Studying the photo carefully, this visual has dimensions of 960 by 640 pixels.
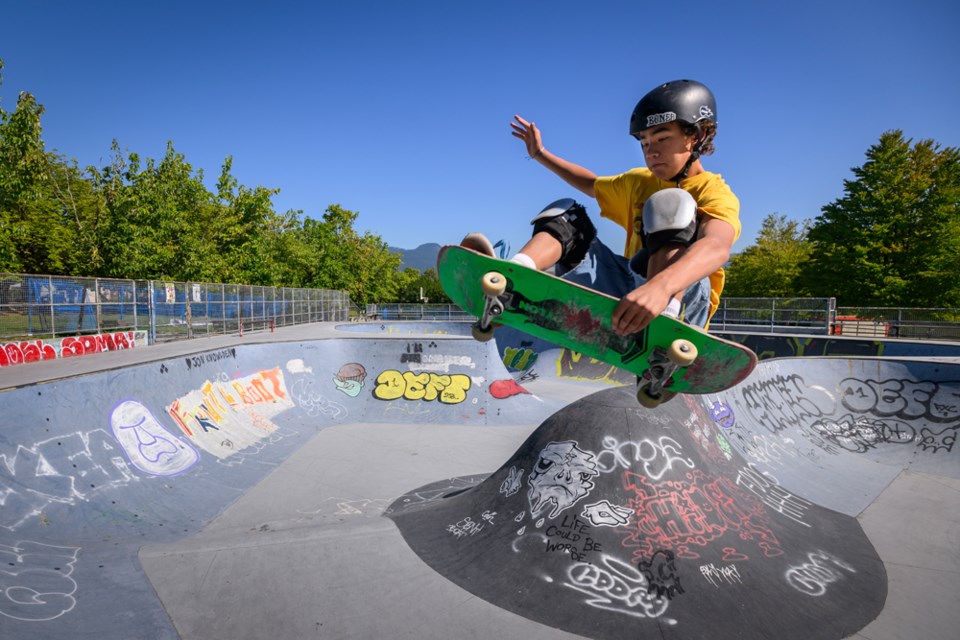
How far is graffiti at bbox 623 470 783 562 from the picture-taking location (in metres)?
3.64

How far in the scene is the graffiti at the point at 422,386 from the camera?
11.6 m

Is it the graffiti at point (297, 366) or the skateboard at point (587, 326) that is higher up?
the skateboard at point (587, 326)

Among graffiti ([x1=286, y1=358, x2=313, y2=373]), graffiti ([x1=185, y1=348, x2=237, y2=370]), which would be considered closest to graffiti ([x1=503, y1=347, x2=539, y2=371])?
graffiti ([x1=286, y1=358, x2=313, y2=373])

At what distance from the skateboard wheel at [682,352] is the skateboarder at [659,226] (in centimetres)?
19

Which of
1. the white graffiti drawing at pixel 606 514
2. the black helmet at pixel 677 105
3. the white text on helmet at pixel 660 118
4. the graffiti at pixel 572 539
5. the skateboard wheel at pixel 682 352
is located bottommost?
the graffiti at pixel 572 539

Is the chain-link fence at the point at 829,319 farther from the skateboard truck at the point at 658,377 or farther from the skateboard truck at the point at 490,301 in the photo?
the skateboard truck at the point at 490,301

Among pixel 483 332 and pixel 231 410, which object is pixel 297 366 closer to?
pixel 231 410

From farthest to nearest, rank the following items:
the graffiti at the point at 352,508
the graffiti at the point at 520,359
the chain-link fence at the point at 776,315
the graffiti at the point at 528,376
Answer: the chain-link fence at the point at 776,315 < the graffiti at the point at 520,359 < the graffiti at the point at 528,376 < the graffiti at the point at 352,508

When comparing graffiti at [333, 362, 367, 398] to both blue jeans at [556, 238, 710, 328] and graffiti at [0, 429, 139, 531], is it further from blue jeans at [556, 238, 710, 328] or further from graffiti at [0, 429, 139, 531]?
blue jeans at [556, 238, 710, 328]

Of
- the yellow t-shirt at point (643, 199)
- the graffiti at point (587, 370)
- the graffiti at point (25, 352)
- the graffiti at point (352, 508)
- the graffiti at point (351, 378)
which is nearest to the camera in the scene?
the yellow t-shirt at point (643, 199)

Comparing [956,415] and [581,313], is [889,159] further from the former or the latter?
[581,313]

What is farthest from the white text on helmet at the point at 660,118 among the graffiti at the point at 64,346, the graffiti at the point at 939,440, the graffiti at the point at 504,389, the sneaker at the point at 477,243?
the graffiti at the point at 64,346

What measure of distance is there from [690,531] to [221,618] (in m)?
3.61

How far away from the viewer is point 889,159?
3055 cm
